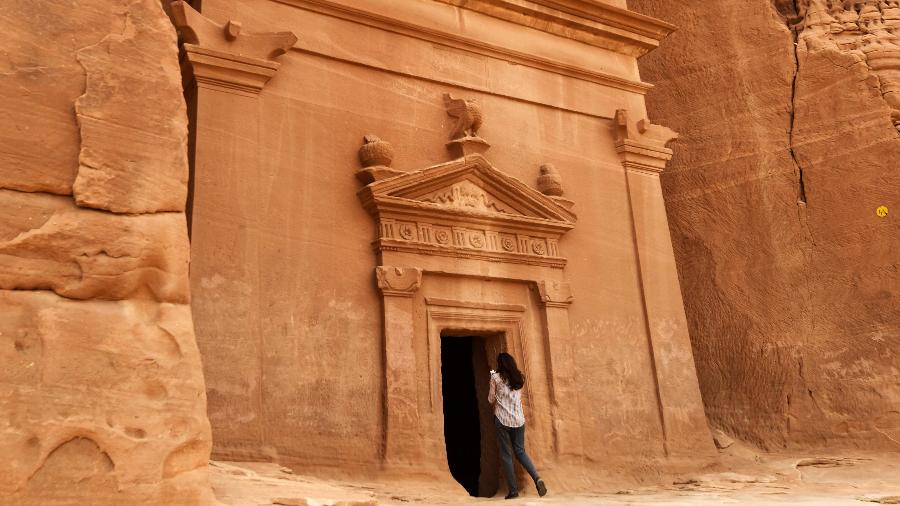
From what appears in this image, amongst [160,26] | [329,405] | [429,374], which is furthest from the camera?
[429,374]

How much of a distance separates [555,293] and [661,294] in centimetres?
171

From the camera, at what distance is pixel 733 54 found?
1244 centimetres

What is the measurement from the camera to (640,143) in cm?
1024

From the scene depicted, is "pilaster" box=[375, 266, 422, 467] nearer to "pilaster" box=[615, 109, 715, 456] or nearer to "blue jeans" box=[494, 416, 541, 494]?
"blue jeans" box=[494, 416, 541, 494]

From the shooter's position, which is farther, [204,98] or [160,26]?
[204,98]

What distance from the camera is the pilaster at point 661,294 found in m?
9.27

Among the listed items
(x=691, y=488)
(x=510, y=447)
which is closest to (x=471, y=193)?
(x=510, y=447)

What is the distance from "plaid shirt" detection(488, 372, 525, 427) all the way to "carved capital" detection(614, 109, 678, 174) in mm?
4092

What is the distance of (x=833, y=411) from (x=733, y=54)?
5518 mm

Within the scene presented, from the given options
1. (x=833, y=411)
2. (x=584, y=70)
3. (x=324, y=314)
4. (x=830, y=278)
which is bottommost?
(x=833, y=411)

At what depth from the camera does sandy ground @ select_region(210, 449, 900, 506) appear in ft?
13.2

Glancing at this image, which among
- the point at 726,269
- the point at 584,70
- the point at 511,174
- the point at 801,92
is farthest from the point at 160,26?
the point at 801,92

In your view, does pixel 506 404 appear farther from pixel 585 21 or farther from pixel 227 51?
pixel 585 21

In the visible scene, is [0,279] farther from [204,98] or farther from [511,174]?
[511,174]
